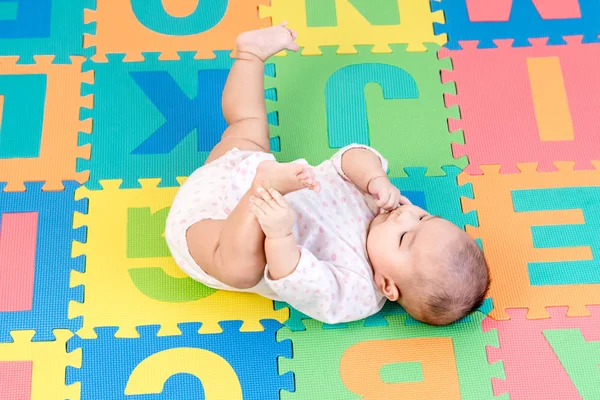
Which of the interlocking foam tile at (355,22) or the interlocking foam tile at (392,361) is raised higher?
the interlocking foam tile at (355,22)

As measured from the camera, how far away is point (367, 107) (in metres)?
1.66

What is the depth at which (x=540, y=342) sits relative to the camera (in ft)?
4.74

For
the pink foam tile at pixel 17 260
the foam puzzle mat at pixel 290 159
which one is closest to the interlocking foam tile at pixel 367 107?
the foam puzzle mat at pixel 290 159

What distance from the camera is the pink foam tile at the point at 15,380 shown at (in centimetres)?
137

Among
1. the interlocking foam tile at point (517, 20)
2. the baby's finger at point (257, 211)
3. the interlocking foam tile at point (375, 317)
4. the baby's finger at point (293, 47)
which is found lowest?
the interlocking foam tile at point (375, 317)

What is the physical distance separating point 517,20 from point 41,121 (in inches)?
48.9

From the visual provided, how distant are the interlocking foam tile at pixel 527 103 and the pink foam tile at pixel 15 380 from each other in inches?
42.6

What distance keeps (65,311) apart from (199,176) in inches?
16.0

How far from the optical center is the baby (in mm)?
1212

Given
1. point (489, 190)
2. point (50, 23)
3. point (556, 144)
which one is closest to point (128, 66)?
point (50, 23)

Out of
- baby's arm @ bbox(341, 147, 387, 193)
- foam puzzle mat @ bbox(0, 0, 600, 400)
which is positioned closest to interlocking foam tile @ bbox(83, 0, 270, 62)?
foam puzzle mat @ bbox(0, 0, 600, 400)

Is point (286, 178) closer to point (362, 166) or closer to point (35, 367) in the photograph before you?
point (362, 166)

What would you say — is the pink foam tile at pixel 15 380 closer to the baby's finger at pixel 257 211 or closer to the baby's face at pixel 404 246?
the baby's finger at pixel 257 211

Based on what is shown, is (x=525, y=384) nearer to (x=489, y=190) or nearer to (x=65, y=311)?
(x=489, y=190)
